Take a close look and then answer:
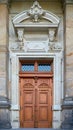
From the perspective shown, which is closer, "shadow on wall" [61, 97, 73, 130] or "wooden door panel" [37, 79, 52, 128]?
"shadow on wall" [61, 97, 73, 130]

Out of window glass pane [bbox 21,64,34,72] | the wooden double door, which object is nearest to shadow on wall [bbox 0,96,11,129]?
the wooden double door

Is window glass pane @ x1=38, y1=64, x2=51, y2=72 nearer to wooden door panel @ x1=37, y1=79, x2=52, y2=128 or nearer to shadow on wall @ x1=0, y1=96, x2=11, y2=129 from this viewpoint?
wooden door panel @ x1=37, y1=79, x2=52, y2=128

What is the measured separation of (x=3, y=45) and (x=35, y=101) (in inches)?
92.7

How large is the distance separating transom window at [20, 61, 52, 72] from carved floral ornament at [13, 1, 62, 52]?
0.63 m

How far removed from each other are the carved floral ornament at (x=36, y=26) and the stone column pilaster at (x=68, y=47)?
425 millimetres

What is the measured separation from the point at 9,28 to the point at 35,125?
11.9ft

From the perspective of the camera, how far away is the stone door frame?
1480 cm

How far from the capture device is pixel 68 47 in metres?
14.6

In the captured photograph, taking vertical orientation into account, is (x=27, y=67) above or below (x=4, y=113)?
above

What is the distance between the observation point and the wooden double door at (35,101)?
15078mm

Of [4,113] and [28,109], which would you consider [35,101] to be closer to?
[28,109]

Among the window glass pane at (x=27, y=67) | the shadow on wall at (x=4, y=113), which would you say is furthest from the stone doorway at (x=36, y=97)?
the shadow on wall at (x=4, y=113)

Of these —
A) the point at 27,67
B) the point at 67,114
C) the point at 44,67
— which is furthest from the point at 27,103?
the point at 67,114

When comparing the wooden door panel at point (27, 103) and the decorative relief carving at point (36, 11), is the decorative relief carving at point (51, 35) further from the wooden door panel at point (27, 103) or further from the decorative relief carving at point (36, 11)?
the wooden door panel at point (27, 103)
